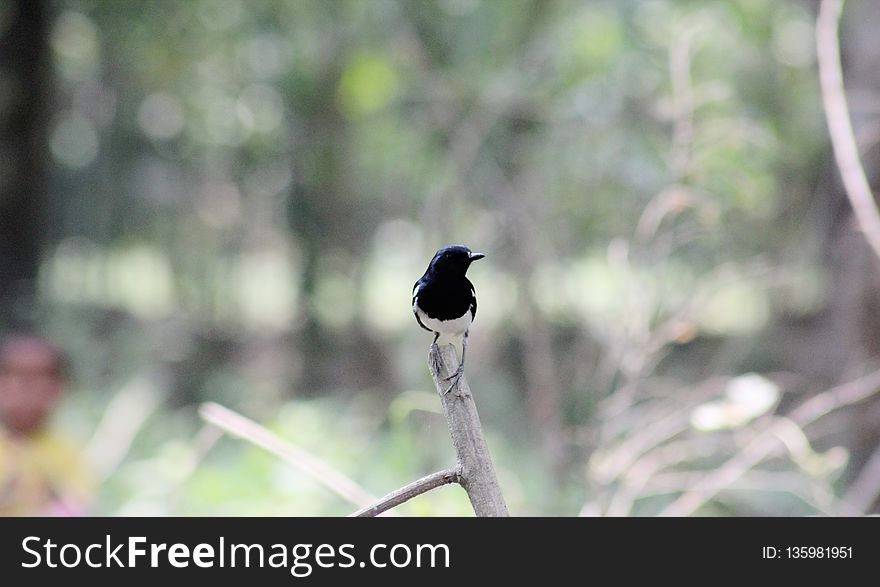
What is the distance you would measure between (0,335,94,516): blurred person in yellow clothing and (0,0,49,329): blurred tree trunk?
3836mm

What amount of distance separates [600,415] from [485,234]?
138 cm

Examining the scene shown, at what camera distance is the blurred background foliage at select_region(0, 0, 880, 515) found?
2.53 m

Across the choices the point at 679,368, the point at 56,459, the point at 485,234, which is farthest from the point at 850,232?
the point at 679,368

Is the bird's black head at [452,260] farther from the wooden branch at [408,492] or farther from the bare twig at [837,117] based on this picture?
the bare twig at [837,117]

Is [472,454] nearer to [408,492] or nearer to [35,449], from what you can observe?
[408,492]

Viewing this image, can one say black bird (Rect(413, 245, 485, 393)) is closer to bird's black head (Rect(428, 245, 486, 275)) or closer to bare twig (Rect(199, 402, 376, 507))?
bird's black head (Rect(428, 245, 486, 275))

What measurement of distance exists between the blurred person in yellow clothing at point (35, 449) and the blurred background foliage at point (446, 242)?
524 mm

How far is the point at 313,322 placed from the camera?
23.9 feet

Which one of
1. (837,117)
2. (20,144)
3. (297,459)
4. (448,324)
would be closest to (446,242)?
(837,117)

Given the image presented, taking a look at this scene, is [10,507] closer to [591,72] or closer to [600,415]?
[600,415]

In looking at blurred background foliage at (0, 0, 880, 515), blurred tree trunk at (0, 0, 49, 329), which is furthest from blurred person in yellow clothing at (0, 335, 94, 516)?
blurred tree trunk at (0, 0, 49, 329)

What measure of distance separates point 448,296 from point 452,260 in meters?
0.04
